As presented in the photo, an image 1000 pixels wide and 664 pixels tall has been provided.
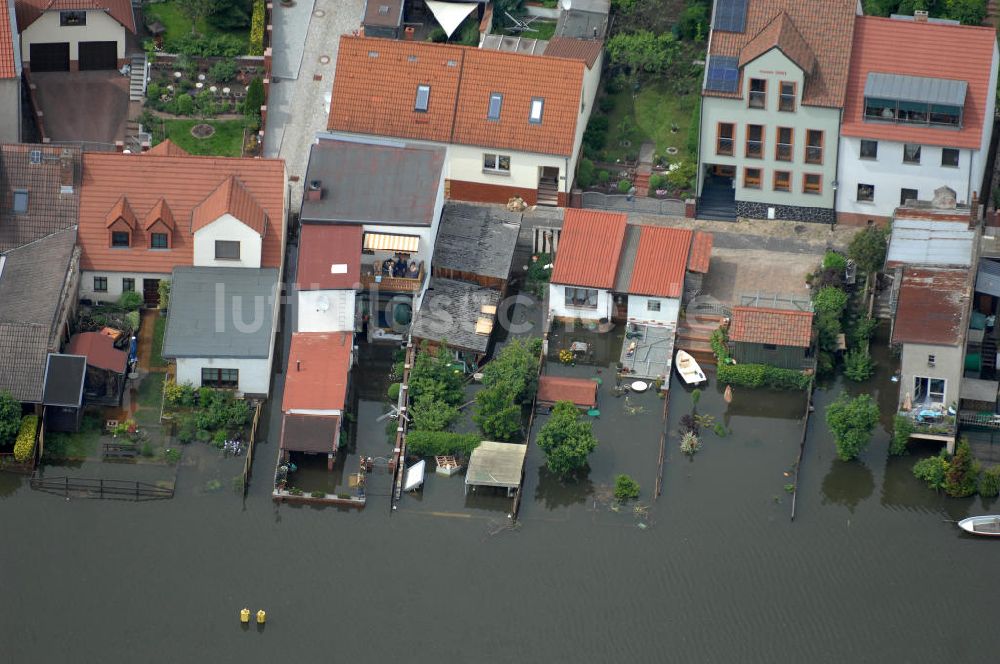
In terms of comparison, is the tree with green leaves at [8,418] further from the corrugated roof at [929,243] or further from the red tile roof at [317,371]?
the corrugated roof at [929,243]

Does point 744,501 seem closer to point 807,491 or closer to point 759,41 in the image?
point 807,491

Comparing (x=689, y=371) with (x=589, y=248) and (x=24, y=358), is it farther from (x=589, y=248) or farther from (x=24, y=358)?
(x=24, y=358)

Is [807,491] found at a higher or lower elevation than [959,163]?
lower

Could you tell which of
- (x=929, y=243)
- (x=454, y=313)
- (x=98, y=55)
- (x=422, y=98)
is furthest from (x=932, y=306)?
(x=98, y=55)

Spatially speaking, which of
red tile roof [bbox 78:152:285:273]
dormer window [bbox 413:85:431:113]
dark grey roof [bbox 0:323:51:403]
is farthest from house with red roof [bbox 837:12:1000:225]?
dark grey roof [bbox 0:323:51:403]

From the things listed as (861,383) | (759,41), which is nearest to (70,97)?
(759,41)

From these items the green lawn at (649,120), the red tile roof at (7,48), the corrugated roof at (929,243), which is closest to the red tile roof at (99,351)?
the red tile roof at (7,48)
